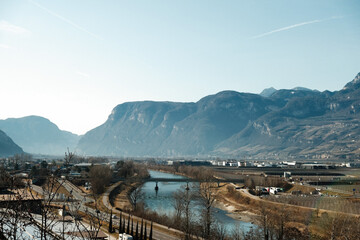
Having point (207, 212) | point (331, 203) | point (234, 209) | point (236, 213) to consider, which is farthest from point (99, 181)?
point (331, 203)

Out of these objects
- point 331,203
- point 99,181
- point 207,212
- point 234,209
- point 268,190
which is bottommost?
point 234,209

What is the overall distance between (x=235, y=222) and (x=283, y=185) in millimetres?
41557

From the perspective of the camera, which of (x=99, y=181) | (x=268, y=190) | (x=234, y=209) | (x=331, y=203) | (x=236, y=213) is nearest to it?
(x=331, y=203)

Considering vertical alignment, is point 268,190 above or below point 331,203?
below

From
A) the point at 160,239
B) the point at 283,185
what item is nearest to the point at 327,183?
the point at 283,185

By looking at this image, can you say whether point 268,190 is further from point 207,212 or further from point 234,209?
point 207,212

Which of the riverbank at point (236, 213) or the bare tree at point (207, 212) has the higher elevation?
the bare tree at point (207, 212)

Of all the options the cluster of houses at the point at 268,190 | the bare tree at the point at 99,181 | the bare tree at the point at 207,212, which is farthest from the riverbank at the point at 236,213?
the bare tree at the point at 99,181

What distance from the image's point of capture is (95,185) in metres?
85.5

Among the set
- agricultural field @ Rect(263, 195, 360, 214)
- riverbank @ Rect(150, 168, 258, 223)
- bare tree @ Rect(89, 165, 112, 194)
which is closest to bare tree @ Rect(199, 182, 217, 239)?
riverbank @ Rect(150, 168, 258, 223)

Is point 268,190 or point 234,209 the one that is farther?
point 268,190

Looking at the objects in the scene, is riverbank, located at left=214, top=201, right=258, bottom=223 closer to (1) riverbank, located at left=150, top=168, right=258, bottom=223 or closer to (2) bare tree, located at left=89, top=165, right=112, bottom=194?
(1) riverbank, located at left=150, top=168, right=258, bottom=223

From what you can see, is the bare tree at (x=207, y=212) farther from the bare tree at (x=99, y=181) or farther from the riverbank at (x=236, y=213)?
the bare tree at (x=99, y=181)

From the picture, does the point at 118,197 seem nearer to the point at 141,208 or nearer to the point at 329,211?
the point at 141,208
